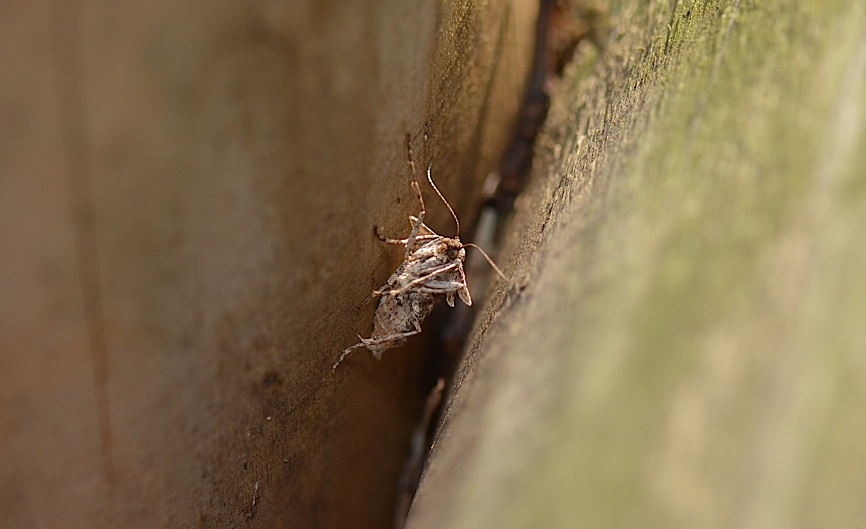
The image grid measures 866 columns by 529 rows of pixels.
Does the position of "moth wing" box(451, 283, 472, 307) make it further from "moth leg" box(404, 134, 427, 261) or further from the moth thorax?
"moth leg" box(404, 134, 427, 261)

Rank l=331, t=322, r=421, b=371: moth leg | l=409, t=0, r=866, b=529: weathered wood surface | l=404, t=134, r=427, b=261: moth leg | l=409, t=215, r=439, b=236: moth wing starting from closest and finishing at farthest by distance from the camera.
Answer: l=409, t=0, r=866, b=529: weathered wood surface
l=404, t=134, r=427, b=261: moth leg
l=331, t=322, r=421, b=371: moth leg
l=409, t=215, r=439, b=236: moth wing

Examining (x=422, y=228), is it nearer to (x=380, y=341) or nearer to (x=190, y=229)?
(x=380, y=341)

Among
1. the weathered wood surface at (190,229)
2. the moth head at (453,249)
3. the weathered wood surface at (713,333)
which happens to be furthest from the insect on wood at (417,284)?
the weathered wood surface at (713,333)

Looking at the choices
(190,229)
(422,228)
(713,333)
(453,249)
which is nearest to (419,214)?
(422,228)

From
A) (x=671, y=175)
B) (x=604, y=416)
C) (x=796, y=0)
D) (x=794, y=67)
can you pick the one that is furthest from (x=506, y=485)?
(x=796, y=0)

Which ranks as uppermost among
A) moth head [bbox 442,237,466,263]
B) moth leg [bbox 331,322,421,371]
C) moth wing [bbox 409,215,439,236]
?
moth wing [bbox 409,215,439,236]

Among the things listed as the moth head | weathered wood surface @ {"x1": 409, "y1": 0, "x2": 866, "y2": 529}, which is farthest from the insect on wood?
weathered wood surface @ {"x1": 409, "y1": 0, "x2": 866, "y2": 529}

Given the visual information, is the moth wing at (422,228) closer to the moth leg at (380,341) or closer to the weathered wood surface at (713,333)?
the moth leg at (380,341)

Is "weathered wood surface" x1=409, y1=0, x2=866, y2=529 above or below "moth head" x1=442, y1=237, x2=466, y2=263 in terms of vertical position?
above
